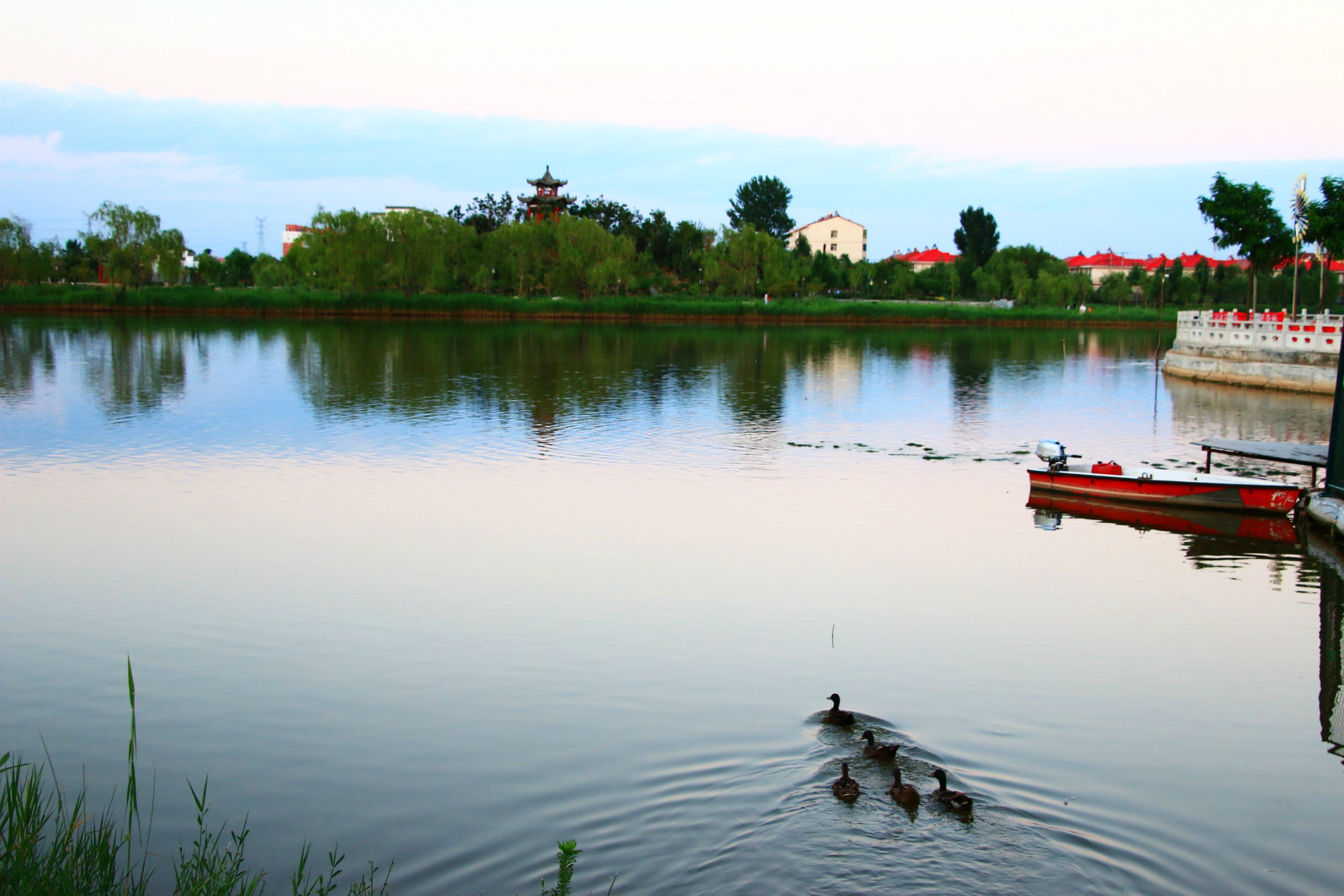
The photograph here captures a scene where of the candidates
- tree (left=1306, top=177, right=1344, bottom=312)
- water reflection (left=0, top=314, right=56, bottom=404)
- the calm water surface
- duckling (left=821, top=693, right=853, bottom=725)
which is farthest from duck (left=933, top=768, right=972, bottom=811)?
tree (left=1306, top=177, right=1344, bottom=312)

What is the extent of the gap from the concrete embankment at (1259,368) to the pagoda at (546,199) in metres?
74.3

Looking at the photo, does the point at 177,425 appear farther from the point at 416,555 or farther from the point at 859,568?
the point at 859,568

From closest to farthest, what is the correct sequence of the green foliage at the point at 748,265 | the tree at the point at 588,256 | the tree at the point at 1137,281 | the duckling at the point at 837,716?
the duckling at the point at 837,716, the tree at the point at 588,256, the green foliage at the point at 748,265, the tree at the point at 1137,281

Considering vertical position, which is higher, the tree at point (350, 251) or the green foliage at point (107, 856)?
the tree at point (350, 251)

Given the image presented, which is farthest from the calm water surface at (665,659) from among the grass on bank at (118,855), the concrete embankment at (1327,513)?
the concrete embankment at (1327,513)

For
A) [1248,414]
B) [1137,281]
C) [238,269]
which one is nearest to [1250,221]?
[1248,414]

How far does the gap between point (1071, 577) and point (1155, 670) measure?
11.2 ft

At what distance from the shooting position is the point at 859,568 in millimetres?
13227

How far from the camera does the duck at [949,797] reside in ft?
22.0

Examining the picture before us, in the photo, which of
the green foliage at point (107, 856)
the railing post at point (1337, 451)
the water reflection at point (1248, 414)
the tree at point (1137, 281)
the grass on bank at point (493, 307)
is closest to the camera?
the green foliage at point (107, 856)

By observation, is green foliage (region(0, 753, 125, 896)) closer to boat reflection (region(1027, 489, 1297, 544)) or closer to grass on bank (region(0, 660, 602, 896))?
grass on bank (region(0, 660, 602, 896))

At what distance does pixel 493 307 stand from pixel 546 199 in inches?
1172

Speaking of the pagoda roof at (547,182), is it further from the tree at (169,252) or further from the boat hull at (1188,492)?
the boat hull at (1188,492)

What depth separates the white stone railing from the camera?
110 ft
